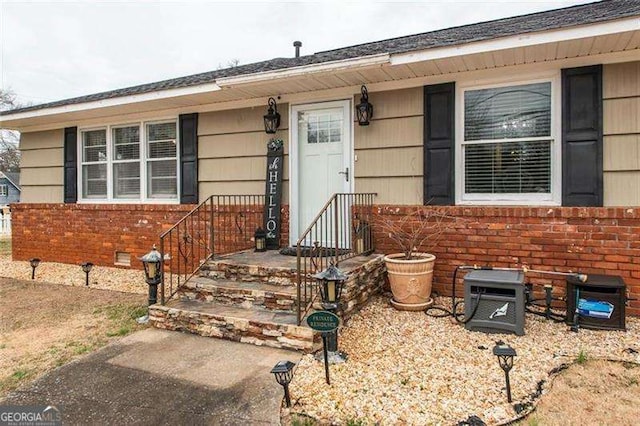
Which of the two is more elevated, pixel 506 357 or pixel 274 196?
pixel 274 196

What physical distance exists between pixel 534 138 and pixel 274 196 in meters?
3.34

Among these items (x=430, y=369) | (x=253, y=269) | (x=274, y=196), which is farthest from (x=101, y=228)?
(x=430, y=369)

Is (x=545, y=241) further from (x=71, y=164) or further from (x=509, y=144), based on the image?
(x=71, y=164)

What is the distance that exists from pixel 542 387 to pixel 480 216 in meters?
2.25

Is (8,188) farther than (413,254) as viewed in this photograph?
Yes

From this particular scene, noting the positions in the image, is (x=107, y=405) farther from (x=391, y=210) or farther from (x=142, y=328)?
(x=391, y=210)

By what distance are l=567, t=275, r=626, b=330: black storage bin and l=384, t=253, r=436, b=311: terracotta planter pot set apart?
1320mm

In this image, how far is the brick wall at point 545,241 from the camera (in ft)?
13.1

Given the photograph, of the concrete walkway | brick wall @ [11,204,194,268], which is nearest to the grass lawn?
the concrete walkway

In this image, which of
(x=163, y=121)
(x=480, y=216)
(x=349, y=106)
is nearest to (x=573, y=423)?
(x=480, y=216)

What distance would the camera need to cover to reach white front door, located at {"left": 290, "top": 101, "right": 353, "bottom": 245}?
533 cm

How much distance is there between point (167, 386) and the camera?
2.84 meters

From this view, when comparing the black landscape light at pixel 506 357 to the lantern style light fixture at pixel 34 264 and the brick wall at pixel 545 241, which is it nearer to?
the brick wall at pixel 545 241

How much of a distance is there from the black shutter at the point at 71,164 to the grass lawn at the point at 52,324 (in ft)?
6.37
